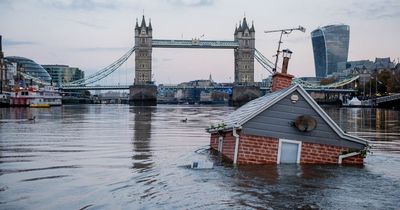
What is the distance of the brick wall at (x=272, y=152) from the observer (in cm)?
1772

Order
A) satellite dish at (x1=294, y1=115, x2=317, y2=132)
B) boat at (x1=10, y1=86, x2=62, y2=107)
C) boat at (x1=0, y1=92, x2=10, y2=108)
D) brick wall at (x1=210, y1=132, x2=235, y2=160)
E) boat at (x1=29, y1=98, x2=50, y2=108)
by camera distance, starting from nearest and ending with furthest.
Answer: satellite dish at (x1=294, y1=115, x2=317, y2=132)
brick wall at (x1=210, y1=132, x2=235, y2=160)
boat at (x1=0, y1=92, x2=10, y2=108)
boat at (x1=29, y1=98, x2=50, y2=108)
boat at (x1=10, y1=86, x2=62, y2=107)

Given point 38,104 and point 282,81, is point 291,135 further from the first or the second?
point 38,104

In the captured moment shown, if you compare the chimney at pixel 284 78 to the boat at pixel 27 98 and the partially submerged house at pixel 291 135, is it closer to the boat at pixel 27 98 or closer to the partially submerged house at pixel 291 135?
the partially submerged house at pixel 291 135

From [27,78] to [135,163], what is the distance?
16340 cm

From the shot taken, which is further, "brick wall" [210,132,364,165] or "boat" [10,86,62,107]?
"boat" [10,86,62,107]

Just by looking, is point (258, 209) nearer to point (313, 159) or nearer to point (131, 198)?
point (131, 198)

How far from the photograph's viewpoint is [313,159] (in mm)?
Result: 18141

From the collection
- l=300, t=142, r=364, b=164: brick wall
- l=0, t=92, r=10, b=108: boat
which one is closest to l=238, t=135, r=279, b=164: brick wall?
l=300, t=142, r=364, b=164: brick wall

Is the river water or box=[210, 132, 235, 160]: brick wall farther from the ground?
box=[210, 132, 235, 160]: brick wall

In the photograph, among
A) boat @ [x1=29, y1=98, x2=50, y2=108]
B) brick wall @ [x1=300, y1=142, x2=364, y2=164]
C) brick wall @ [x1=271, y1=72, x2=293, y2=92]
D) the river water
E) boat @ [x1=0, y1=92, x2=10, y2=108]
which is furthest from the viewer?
boat @ [x1=29, y1=98, x2=50, y2=108]

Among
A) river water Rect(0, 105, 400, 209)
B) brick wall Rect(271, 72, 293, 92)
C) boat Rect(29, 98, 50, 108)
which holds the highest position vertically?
brick wall Rect(271, 72, 293, 92)

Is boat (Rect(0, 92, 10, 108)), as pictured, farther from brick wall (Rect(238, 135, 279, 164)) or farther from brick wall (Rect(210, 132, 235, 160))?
brick wall (Rect(238, 135, 279, 164))

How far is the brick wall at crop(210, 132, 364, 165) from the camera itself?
58.1 ft

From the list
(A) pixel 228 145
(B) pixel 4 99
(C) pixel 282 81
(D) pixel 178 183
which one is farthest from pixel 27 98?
(D) pixel 178 183
